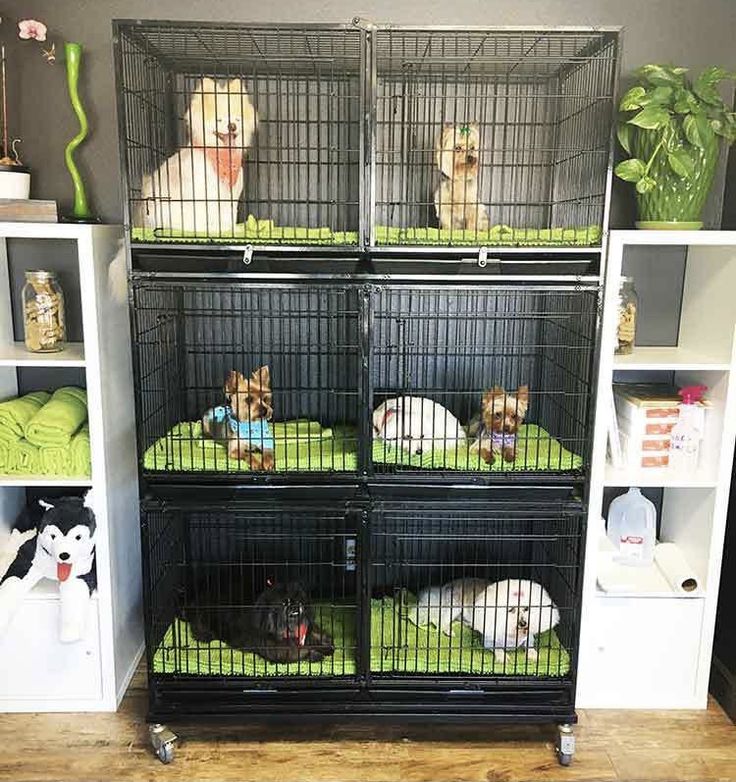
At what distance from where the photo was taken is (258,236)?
1.91 meters

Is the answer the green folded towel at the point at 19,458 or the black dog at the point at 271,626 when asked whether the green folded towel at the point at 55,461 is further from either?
the black dog at the point at 271,626

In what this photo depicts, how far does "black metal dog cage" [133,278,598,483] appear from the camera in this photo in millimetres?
1991

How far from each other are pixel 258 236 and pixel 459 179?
0.56 metres

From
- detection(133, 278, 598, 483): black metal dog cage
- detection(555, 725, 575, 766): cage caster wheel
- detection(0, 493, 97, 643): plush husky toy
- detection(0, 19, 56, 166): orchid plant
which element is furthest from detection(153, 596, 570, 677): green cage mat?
detection(0, 19, 56, 166): orchid plant

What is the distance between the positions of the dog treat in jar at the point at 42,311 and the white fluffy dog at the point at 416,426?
96 centimetres

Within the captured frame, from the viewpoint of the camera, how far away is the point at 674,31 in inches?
88.5

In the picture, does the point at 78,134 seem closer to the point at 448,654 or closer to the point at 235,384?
the point at 235,384

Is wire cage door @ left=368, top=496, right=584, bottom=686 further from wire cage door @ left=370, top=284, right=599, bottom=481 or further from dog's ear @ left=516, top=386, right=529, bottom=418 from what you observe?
dog's ear @ left=516, top=386, right=529, bottom=418

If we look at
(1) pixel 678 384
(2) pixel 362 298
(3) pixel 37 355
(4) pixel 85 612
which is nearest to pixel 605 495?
(1) pixel 678 384

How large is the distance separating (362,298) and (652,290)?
3.43ft

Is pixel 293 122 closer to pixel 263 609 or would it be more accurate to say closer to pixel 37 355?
pixel 37 355

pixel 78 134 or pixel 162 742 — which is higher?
pixel 78 134

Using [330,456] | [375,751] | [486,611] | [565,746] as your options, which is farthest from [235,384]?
[565,746]

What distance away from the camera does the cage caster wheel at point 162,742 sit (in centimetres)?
202
